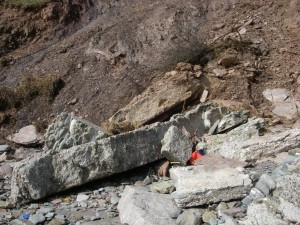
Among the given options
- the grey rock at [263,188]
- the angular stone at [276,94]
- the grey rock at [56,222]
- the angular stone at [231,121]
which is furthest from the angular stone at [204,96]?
the grey rock at [56,222]

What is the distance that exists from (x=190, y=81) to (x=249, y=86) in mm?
1196

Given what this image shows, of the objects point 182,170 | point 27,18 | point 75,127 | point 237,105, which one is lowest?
point 237,105

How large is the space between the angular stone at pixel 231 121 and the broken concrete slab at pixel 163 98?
1.05 m

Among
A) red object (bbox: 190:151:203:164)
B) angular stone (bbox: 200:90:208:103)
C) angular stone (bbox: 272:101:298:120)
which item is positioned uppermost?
red object (bbox: 190:151:203:164)

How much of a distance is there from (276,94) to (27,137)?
15.1ft

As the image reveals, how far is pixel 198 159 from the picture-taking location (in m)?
5.68

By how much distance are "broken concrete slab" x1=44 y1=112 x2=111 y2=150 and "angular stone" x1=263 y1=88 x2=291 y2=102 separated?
355 cm

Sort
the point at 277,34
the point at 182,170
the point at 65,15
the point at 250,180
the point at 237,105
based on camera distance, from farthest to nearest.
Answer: the point at 65,15, the point at 277,34, the point at 237,105, the point at 182,170, the point at 250,180

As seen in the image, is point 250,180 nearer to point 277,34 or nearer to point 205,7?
point 277,34

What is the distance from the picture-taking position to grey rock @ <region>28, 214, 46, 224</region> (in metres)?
4.83

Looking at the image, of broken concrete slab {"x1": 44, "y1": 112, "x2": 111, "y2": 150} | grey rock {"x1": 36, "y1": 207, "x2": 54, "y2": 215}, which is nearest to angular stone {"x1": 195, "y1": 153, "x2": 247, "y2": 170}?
broken concrete slab {"x1": 44, "y1": 112, "x2": 111, "y2": 150}

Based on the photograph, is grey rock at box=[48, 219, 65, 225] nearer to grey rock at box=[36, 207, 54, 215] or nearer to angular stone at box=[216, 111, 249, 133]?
grey rock at box=[36, 207, 54, 215]

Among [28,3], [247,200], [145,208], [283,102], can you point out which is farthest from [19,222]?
[28,3]

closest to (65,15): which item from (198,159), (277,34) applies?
(277,34)
